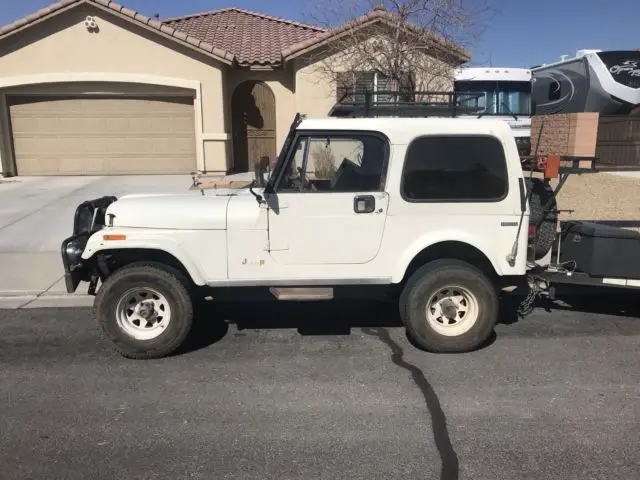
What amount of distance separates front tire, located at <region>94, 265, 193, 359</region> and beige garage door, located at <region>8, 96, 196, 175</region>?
1207 centimetres

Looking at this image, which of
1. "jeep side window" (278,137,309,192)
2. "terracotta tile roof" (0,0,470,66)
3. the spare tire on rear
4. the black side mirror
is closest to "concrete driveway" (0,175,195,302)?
the black side mirror

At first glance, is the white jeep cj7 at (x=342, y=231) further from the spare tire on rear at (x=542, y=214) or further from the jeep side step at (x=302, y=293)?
the spare tire on rear at (x=542, y=214)

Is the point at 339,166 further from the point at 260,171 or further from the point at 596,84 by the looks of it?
the point at 596,84

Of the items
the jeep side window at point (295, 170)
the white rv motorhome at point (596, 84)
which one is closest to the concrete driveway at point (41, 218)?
the jeep side window at point (295, 170)

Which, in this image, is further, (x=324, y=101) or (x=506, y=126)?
(x=324, y=101)

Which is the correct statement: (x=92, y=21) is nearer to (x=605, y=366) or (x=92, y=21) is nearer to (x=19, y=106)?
(x=19, y=106)

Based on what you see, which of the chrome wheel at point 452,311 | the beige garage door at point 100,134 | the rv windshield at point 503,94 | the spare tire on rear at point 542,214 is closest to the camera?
the chrome wheel at point 452,311

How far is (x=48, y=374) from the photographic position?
4.52 meters

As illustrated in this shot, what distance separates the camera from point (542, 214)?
5.29 m

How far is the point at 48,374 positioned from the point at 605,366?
438 cm

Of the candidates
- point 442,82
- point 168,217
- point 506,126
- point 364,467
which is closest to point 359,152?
point 506,126

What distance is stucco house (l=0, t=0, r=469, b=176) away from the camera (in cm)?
1525

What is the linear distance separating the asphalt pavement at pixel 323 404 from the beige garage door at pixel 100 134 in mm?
11175

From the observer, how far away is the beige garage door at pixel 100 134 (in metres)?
15.9
